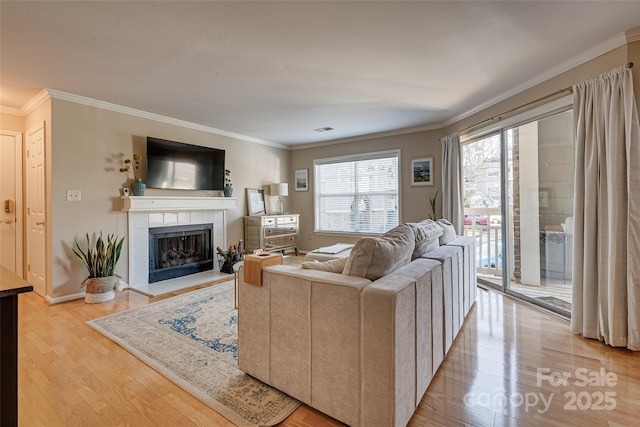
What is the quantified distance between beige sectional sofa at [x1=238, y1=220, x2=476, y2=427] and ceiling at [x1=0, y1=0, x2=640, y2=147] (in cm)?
154

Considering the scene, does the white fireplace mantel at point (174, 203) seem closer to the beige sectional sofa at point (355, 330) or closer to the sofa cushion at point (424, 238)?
the beige sectional sofa at point (355, 330)

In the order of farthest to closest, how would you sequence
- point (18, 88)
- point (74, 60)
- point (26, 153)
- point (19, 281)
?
point (26, 153)
point (18, 88)
point (74, 60)
point (19, 281)

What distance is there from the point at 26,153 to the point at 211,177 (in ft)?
7.47

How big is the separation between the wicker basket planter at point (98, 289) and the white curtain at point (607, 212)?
15.5 feet

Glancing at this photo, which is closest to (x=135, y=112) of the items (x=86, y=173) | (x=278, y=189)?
(x=86, y=173)

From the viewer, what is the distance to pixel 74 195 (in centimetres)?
339

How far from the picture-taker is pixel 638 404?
5.22 ft

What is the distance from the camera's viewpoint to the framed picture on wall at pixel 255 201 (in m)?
5.49

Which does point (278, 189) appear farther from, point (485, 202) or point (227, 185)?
point (485, 202)

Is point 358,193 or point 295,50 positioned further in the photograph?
point 358,193

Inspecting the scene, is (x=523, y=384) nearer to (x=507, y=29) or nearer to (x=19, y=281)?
(x=507, y=29)

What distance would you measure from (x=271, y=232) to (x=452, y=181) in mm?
3201

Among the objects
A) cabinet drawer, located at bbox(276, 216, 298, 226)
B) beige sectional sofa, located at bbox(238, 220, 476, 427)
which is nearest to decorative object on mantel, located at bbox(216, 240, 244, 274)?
cabinet drawer, located at bbox(276, 216, 298, 226)

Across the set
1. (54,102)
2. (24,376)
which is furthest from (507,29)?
(54,102)
